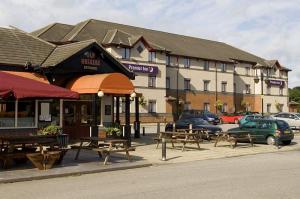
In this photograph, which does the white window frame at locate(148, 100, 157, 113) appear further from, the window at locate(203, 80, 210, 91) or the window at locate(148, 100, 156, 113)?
the window at locate(203, 80, 210, 91)

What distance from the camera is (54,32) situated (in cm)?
5159

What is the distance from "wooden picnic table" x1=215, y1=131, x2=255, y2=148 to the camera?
961 inches

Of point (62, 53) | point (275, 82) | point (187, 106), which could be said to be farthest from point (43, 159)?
point (275, 82)

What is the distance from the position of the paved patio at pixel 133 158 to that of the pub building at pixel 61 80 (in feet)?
8.96

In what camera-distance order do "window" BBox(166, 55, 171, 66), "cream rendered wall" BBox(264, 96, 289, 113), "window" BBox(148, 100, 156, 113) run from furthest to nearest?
"cream rendered wall" BBox(264, 96, 289, 113)
"window" BBox(166, 55, 171, 66)
"window" BBox(148, 100, 156, 113)

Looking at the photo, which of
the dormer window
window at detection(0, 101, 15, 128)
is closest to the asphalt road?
window at detection(0, 101, 15, 128)

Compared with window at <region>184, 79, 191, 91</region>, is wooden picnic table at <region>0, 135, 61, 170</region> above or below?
below

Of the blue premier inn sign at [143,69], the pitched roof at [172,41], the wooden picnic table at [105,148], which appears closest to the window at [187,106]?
the pitched roof at [172,41]

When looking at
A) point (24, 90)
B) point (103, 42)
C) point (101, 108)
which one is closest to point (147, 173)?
point (24, 90)

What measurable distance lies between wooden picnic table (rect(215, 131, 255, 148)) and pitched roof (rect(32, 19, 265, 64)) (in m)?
27.9

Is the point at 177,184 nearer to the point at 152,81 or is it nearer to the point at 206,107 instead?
the point at 152,81

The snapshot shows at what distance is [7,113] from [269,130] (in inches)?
558

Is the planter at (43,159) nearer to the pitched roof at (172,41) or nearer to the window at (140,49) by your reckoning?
the pitched roof at (172,41)

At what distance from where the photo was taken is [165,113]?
56594mm
